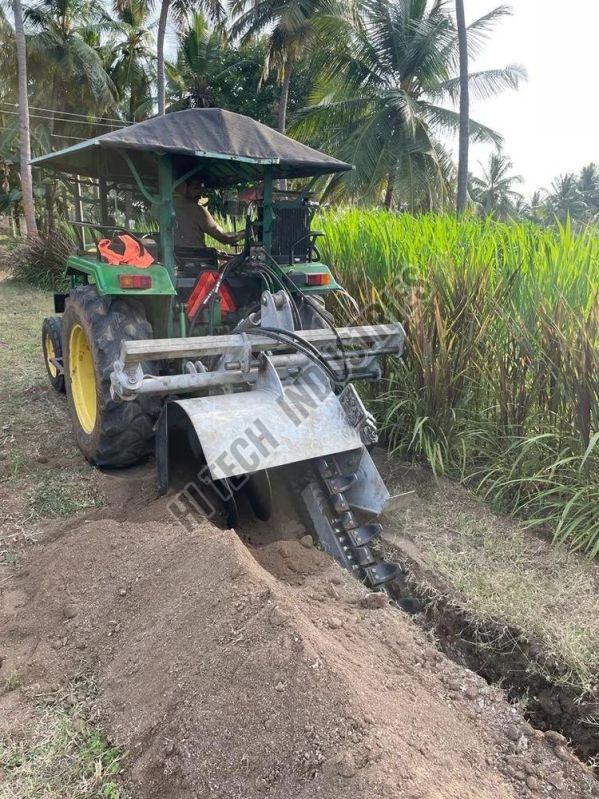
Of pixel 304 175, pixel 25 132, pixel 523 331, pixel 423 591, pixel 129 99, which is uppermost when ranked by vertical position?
pixel 129 99

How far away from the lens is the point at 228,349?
3.09 metres

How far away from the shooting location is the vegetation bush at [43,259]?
43.0 feet

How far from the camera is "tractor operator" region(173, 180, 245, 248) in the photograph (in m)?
4.44

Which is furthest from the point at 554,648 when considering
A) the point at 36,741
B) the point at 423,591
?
the point at 36,741

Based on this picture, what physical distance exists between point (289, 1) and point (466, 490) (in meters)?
16.6

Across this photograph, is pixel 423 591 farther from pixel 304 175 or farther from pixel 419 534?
pixel 304 175

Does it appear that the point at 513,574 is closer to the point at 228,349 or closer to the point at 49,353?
the point at 228,349

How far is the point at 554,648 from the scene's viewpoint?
95.6 inches

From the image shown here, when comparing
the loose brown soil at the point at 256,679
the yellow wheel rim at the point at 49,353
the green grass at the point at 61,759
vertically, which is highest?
the yellow wheel rim at the point at 49,353

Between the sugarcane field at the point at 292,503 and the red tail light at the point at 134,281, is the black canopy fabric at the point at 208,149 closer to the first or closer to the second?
the sugarcane field at the point at 292,503

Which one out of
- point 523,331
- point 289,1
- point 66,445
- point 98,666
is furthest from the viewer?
point 289,1

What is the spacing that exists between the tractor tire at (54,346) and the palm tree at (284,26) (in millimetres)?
12874

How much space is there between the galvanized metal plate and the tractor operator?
1915 mm

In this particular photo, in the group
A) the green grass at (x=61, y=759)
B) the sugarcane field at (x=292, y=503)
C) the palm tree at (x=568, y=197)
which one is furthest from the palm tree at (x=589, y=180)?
the green grass at (x=61, y=759)
